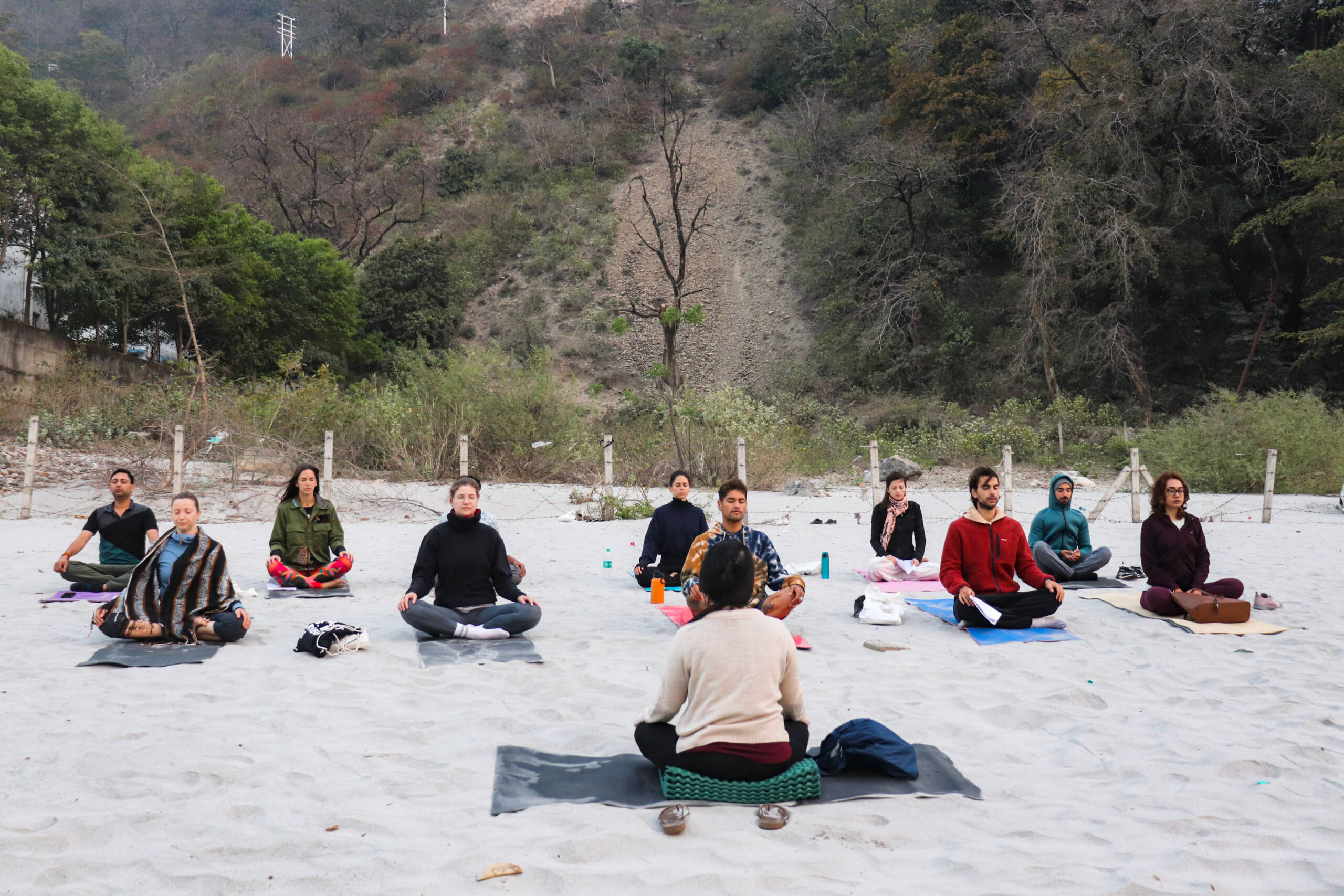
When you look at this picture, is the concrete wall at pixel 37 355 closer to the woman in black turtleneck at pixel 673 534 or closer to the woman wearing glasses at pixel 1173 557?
the woman in black turtleneck at pixel 673 534

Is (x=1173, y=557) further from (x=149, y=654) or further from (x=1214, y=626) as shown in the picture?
(x=149, y=654)

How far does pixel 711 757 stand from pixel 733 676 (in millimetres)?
318

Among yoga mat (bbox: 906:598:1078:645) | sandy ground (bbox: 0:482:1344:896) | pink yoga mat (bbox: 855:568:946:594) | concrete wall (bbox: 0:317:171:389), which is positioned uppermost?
concrete wall (bbox: 0:317:171:389)

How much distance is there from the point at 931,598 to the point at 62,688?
6.03 metres

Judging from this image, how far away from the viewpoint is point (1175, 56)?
77.4 ft

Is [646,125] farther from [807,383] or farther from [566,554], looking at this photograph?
[566,554]

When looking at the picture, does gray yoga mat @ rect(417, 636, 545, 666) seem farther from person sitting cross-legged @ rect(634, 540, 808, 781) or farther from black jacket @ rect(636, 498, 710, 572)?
person sitting cross-legged @ rect(634, 540, 808, 781)

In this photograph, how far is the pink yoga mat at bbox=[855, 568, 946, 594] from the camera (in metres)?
7.98

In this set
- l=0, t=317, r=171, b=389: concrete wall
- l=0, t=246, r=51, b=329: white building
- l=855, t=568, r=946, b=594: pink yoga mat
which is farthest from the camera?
l=0, t=246, r=51, b=329: white building

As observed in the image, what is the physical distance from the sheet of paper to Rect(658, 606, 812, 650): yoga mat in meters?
1.20

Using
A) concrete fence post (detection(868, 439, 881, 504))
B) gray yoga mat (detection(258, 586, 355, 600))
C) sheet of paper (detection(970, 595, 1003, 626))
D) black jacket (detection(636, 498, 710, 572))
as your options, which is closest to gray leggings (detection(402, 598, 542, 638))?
black jacket (detection(636, 498, 710, 572))

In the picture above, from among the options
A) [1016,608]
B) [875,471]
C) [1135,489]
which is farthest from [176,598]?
[1135,489]

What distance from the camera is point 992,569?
6465mm

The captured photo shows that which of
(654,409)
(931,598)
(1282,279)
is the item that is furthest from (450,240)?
(931,598)
